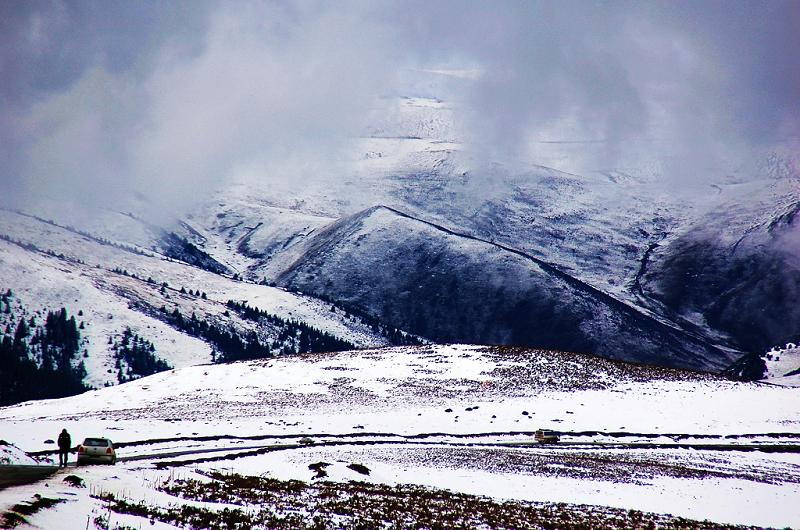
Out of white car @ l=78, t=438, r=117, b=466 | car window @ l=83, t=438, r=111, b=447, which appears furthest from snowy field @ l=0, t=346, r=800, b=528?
car window @ l=83, t=438, r=111, b=447

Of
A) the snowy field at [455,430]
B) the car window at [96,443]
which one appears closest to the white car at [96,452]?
the car window at [96,443]

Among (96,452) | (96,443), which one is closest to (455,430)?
(96,443)

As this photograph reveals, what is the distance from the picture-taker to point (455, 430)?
76.7 metres

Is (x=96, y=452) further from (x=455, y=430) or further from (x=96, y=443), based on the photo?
(x=455, y=430)

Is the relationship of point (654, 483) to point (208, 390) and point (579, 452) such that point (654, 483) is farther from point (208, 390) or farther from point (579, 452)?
point (208, 390)

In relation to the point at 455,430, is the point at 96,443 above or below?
above

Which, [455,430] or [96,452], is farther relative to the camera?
[455,430]

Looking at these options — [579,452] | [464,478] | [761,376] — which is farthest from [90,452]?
[761,376]

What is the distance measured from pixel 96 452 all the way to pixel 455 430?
40267 mm

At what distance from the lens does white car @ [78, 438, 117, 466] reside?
42.7m

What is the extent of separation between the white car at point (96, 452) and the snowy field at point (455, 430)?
4.97 feet

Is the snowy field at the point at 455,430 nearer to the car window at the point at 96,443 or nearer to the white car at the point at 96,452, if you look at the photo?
the white car at the point at 96,452

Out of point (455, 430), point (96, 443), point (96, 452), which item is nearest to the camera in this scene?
point (96, 452)

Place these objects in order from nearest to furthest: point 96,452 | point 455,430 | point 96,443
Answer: point 96,452, point 96,443, point 455,430
